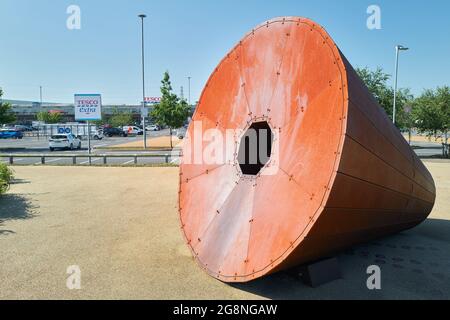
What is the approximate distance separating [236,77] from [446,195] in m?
8.03

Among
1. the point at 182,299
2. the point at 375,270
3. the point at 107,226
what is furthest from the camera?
the point at 107,226

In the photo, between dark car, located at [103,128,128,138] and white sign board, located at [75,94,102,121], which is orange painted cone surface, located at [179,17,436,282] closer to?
white sign board, located at [75,94,102,121]

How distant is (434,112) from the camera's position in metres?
23.9

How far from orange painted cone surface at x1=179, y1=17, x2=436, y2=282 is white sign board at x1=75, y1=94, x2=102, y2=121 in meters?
18.6

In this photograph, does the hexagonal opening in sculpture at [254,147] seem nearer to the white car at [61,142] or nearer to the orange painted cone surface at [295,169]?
the orange painted cone surface at [295,169]

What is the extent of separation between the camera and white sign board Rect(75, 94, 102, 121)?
22516 mm

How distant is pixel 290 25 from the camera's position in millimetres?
4867

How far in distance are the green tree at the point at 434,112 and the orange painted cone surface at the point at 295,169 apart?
2104 centimetres

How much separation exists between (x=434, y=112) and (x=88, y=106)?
22.4m

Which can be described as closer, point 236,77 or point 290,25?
point 290,25

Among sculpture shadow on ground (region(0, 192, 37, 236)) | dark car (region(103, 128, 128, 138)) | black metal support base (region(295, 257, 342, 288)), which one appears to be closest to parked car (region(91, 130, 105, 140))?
dark car (region(103, 128, 128, 138))

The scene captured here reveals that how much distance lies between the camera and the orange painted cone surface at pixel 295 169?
12.6 feet

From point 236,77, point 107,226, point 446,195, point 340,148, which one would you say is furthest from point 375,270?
point 446,195
